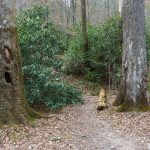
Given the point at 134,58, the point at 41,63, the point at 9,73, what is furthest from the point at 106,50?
the point at 9,73

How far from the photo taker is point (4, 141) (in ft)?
29.8

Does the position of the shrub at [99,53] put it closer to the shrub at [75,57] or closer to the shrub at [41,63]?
the shrub at [75,57]

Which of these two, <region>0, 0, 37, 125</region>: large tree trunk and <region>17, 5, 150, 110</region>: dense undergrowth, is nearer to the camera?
<region>0, 0, 37, 125</region>: large tree trunk

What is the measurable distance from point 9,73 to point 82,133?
2.63 meters

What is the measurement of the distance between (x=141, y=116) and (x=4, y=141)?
4.27 metres

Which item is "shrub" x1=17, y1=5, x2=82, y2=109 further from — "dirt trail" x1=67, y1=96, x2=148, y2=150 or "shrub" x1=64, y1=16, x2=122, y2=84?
"shrub" x1=64, y1=16, x2=122, y2=84

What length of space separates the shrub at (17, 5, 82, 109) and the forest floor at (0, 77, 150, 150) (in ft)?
5.09

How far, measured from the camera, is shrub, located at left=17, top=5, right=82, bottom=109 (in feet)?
43.2

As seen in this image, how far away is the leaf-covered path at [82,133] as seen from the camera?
8.66 metres

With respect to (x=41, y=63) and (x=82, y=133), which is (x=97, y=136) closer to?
(x=82, y=133)

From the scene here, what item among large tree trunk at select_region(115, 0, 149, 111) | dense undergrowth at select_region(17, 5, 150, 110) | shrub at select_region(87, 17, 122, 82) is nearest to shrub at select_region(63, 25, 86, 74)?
shrub at select_region(87, 17, 122, 82)

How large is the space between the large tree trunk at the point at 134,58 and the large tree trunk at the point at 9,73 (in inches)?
141

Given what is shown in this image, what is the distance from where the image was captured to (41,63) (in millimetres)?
14148

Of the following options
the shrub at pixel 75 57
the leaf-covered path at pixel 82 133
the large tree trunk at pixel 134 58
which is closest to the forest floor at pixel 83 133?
the leaf-covered path at pixel 82 133
